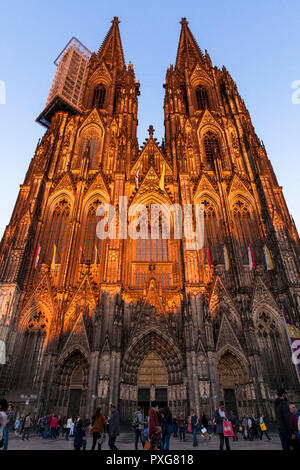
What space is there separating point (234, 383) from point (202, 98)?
32514 mm

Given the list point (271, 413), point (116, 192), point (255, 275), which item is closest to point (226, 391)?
point (271, 413)

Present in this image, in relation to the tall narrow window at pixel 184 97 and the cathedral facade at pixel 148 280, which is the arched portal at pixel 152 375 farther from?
the tall narrow window at pixel 184 97

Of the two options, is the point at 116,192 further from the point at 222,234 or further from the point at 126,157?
the point at 222,234

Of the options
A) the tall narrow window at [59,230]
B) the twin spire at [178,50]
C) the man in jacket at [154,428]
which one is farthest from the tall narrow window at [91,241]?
the twin spire at [178,50]

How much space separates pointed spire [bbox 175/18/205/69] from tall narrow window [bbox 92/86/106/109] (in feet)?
40.1

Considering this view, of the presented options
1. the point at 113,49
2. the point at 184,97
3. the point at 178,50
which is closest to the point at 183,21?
the point at 178,50

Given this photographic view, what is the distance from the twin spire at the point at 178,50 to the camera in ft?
144

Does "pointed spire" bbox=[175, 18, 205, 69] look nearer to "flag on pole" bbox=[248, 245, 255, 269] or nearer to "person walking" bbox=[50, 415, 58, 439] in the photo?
"flag on pole" bbox=[248, 245, 255, 269]

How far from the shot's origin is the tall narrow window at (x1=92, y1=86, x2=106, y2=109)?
37.7 m

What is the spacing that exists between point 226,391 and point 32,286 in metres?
15.3

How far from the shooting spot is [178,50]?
4888 centimetres

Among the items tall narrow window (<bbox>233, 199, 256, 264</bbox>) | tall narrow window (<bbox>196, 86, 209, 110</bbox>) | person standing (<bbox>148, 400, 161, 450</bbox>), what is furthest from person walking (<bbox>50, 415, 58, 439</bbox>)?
tall narrow window (<bbox>196, 86, 209, 110</bbox>)

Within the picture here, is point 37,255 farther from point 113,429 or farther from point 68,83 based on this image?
point 68,83

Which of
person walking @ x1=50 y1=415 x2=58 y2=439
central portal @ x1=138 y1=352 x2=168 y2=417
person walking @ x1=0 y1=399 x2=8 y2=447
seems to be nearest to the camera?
person walking @ x1=0 y1=399 x2=8 y2=447
